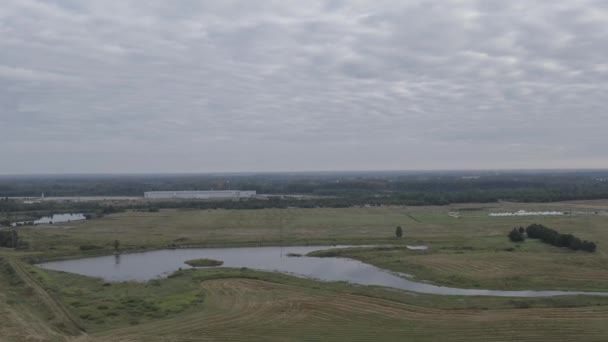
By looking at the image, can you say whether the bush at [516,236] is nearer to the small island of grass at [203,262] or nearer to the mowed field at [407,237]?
the mowed field at [407,237]

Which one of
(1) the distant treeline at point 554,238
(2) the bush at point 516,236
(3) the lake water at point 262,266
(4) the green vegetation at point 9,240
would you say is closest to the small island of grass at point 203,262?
(3) the lake water at point 262,266

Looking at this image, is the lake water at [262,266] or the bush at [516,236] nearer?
the lake water at [262,266]

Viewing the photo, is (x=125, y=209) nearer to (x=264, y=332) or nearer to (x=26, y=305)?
(x=26, y=305)

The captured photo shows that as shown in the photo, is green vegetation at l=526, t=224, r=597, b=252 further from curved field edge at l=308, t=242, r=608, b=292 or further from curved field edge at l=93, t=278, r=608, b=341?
curved field edge at l=93, t=278, r=608, b=341

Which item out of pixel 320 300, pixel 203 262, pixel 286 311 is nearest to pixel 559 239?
pixel 320 300

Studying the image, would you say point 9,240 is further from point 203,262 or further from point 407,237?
point 407,237

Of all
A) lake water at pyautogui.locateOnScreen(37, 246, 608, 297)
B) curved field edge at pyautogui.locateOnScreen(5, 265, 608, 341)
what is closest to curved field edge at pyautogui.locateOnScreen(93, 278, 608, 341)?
curved field edge at pyautogui.locateOnScreen(5, 265, 608, 341)

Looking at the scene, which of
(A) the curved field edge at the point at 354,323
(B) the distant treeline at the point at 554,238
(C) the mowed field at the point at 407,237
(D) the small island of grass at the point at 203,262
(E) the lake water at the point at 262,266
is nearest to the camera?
(A) the curved field edge at the point at 354,323
